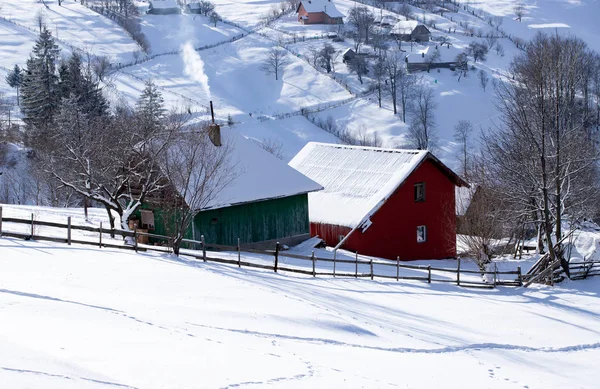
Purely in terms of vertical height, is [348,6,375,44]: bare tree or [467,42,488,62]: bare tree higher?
[348,6,375,44]: bare tree

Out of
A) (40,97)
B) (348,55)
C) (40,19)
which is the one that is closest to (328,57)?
(348,55)

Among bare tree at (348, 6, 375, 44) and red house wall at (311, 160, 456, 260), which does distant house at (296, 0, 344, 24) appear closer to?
bare tree at (348, 6, 375, 44)

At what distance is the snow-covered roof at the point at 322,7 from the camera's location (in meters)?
126

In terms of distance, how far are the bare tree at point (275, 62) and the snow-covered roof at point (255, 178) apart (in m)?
66.0

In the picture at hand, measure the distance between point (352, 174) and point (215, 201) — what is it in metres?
8.82

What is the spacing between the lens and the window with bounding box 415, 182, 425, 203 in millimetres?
34522

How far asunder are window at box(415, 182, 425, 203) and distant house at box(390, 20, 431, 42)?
267 ft

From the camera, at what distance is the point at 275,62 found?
99.9 meters

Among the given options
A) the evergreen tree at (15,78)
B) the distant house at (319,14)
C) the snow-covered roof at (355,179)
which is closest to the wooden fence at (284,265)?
the snow-covered roof at (355,179)

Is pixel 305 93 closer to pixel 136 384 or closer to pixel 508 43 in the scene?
pixel 508 43

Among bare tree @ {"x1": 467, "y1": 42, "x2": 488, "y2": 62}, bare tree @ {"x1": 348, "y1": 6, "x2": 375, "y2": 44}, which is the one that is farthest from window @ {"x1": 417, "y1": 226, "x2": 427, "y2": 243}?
bare tree @ {"x1": 348, "y1": 6, "x2": 375, "y2": 44}

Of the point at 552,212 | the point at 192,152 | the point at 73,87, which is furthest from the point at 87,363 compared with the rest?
the point at 73,87

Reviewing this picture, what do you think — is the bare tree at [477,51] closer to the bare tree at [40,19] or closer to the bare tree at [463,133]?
the bare tree at [463,133]

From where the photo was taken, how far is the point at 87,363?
12.0 meters
